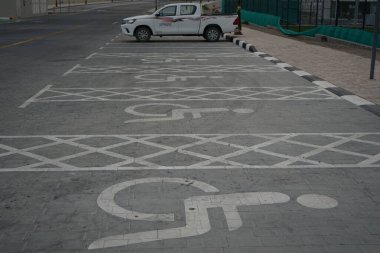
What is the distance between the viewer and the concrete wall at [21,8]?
166ft

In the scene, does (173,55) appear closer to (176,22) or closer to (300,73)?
(176,22)

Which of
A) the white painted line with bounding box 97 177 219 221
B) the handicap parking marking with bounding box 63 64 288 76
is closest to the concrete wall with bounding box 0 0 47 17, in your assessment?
the handicap parking marking with bounding box 63 64 288 76

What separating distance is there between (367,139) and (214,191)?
3.38 meters

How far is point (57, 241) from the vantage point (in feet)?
15.1

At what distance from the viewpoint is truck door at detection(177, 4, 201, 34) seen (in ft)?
83.3

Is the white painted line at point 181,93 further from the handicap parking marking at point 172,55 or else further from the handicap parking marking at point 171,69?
the handicap parking marking at point 172,55

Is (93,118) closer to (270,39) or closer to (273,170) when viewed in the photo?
(273,170)

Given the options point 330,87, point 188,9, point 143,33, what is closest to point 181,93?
point 330,87

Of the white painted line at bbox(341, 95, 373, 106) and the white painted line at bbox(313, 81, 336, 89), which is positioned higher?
the white painted line at bbox(313, 81, 336, 89)

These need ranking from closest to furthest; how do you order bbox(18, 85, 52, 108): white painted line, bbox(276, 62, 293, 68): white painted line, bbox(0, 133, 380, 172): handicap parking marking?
1. bbox(0, 133, 380, 172): handicap parking marking
2. bbox(18, 85, 52, 108): white painted line
3. bbox(276, 62, 293, 68): white painted line

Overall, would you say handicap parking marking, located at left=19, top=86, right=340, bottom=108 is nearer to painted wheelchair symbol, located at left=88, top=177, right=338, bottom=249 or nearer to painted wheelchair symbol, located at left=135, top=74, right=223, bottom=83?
painted wheelchair symbol, located at left=135, top=74, right=223, bottom=83

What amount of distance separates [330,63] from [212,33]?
10177 mm

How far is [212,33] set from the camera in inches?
1034

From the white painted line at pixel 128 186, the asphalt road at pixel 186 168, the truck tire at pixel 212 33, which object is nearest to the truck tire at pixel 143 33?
the truck tire at pixel 212 33
